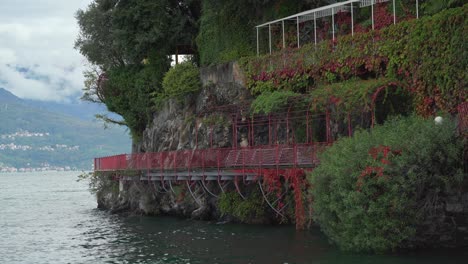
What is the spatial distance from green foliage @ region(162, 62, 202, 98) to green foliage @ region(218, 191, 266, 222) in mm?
10201

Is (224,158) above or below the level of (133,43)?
below

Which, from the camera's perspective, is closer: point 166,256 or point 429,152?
point 429,152

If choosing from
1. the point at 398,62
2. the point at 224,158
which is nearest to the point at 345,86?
the point at 398,62

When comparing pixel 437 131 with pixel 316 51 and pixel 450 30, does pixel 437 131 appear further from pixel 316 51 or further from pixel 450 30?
pixel 316 51

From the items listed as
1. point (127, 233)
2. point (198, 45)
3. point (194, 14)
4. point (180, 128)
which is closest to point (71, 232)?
point (127, 233)

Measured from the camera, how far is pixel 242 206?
40.4 meters

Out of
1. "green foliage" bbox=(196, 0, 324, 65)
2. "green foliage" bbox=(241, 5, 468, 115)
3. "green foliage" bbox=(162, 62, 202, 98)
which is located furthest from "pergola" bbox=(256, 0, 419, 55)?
"green foliage" bbox=(162, 62, 202, 98)

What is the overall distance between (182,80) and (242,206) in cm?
1269

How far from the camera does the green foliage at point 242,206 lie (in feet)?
130

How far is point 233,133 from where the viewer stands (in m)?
43.6

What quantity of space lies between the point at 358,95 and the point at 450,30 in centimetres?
464

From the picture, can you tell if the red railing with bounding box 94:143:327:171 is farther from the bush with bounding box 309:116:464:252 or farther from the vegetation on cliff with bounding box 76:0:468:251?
the bush with bounding box 309:116:464:252

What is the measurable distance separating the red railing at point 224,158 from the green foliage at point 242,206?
1.84m

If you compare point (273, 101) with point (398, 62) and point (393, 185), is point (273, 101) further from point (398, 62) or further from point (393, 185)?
point (393, 185)
